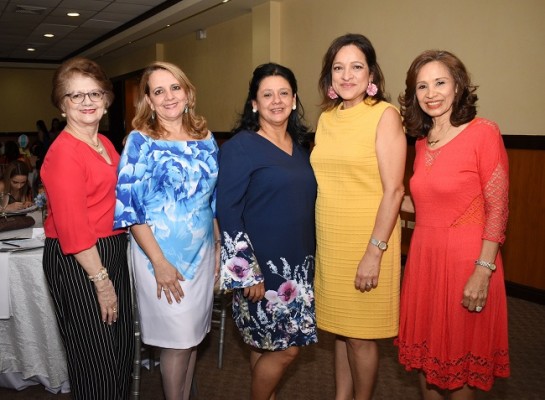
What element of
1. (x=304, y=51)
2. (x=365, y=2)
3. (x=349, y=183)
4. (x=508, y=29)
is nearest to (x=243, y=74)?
(x=304, y=51)

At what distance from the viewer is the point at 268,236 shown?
83.2 inches

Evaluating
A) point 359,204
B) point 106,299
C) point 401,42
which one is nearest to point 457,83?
point 359,204

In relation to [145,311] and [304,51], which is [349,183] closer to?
[145,311]

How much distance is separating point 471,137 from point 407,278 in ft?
2.04

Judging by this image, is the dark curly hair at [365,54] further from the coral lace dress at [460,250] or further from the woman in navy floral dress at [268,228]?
the coral lace dress at [460,250]

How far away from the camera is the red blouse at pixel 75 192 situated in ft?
5.96

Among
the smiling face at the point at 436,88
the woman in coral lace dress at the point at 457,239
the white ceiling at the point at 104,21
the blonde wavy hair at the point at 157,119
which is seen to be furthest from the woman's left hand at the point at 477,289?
the white ceiling at the point at 104,21

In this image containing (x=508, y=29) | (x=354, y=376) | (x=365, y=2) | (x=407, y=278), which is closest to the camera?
(x=407, y=278)

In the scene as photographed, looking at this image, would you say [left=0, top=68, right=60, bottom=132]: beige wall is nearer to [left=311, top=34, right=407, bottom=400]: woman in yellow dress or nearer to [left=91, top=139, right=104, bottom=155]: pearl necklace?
[left=91, top=139, right=104, bottom=155]: pearl necklace

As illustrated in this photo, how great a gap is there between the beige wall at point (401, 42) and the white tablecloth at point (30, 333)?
384 centimetres

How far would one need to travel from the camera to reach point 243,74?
828cm

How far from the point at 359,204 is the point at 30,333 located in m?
1.88

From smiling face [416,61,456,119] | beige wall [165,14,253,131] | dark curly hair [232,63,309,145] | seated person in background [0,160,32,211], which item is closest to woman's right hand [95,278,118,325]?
dark curly hair [232,63,309,145]

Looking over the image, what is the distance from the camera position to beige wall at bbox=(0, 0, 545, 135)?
4203 millimetres
